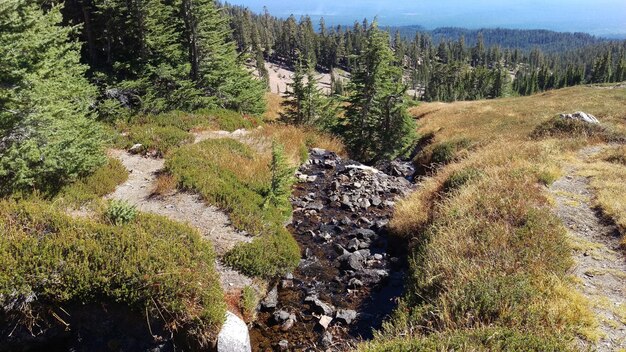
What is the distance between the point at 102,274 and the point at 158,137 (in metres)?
11.2

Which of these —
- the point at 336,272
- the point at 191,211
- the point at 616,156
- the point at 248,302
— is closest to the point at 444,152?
the point at 616,156

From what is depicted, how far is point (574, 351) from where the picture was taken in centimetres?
566

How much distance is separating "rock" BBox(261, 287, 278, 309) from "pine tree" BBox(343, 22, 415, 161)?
51.6 feet

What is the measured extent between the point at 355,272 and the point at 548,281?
4996 mm

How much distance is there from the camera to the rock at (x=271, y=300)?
973cm

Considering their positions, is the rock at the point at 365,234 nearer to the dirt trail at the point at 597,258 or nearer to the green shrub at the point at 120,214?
the dirt trail at the point at 597,258

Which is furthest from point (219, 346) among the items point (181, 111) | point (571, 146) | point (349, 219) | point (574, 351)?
point (571, 146)

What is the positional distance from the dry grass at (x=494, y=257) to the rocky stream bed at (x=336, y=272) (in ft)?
3.46

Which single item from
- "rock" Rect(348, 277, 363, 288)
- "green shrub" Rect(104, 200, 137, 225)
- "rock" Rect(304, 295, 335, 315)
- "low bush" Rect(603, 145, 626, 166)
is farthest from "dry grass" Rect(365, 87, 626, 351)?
"green shrub" Rect(104, 200, 137, 225)

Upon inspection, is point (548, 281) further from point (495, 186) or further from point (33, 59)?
point (33, 59)

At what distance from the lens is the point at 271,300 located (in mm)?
9930

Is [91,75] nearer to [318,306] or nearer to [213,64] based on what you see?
[213,64]

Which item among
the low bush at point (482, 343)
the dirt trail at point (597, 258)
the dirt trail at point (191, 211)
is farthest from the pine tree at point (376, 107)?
the low bush at point (482, 343)

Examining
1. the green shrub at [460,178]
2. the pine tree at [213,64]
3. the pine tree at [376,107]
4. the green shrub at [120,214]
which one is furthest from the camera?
the pine tree at [213,64]
